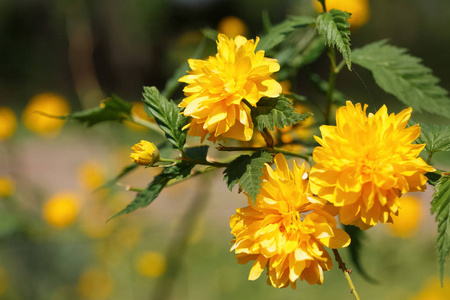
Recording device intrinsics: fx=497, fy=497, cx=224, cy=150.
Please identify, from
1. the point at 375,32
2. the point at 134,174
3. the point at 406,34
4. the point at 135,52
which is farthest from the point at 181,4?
the point at 134,174

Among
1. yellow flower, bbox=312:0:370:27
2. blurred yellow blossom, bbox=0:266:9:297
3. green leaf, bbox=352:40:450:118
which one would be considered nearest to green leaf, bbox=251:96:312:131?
green leaf, bbox=352:40:450:118

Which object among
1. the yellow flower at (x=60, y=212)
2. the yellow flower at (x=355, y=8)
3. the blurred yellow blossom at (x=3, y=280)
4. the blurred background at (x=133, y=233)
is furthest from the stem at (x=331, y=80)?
the blurred yellow blossom at (x=3, y=280)

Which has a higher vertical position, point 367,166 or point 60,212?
point 367,166

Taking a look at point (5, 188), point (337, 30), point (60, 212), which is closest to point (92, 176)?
point (60, 212)

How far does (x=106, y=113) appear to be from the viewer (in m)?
0.79

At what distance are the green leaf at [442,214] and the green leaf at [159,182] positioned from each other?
0.84 ft

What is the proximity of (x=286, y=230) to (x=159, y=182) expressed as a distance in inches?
6.8

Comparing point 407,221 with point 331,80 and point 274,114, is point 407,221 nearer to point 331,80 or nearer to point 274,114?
point 331,80

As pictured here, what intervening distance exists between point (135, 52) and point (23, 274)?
21.2 ft

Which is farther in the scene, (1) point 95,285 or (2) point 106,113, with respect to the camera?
(1) point 95,285

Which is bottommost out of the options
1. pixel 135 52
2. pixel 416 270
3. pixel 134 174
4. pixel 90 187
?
pixel 135 52

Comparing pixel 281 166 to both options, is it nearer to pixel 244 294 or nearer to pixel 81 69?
pixel 81 69

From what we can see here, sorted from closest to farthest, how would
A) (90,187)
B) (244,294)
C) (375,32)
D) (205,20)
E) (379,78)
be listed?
1. (379,78)
2. (90,187)
3. (244,294)
4. (375,32)
5. (205,20)

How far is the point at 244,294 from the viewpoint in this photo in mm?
2639
